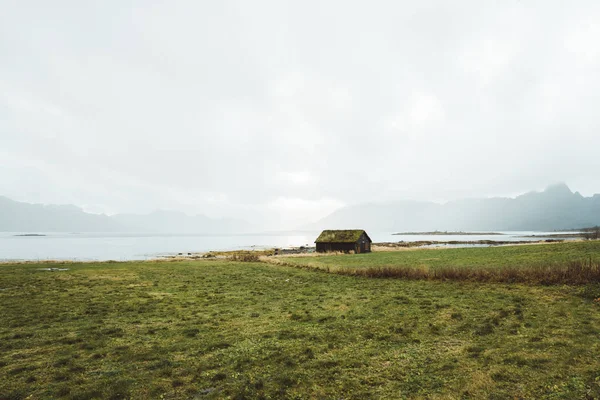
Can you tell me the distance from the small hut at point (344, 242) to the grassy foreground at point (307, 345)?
53.3 m

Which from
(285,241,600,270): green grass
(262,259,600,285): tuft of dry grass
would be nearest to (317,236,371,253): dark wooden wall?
(285,241,600,270): green grass

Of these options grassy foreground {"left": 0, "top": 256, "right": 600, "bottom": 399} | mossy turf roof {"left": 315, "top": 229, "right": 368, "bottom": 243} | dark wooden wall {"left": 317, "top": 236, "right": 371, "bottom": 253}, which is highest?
mossy turf roof {"left": 315, "top": 229, "right": 368, "bottom": 243}

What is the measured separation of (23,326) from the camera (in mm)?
14875

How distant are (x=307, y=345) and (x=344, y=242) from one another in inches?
2581

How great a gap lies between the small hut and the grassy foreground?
53334mm

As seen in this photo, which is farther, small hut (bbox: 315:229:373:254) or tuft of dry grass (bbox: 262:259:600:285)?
small hut (bbox: 315:229:373:254)

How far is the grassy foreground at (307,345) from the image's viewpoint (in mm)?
8508

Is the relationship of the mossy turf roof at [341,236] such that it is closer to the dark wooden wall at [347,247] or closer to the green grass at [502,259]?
the dark wooden wall at [347,247]

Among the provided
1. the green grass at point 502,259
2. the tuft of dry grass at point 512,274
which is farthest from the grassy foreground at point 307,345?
the green grass at point 502,259

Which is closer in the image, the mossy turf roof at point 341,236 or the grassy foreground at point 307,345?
the grassy foreground at point 307,345

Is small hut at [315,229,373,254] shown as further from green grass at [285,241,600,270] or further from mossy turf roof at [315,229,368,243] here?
green grass at [285,241,600,270]

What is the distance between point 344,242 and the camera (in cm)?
7650

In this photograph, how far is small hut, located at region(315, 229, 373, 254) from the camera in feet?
248

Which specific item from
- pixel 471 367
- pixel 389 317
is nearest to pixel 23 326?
pixel 389 317
